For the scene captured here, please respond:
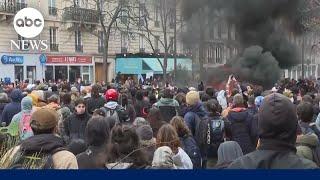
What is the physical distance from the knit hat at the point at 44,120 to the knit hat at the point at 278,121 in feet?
6.36

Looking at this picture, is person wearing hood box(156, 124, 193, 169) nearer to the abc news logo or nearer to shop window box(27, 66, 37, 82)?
the abc news logo

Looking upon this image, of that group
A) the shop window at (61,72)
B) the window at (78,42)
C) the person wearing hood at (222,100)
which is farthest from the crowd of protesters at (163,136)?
the window at (78,42)

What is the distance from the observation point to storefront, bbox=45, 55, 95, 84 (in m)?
38.4

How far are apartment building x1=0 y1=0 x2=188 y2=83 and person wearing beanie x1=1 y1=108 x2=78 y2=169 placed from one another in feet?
97.9

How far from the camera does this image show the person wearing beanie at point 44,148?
4066mm

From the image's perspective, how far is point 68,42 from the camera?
134 ft

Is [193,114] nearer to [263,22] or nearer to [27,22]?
[27,22]

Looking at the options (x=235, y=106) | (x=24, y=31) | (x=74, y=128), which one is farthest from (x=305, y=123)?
(x=24, y=31)

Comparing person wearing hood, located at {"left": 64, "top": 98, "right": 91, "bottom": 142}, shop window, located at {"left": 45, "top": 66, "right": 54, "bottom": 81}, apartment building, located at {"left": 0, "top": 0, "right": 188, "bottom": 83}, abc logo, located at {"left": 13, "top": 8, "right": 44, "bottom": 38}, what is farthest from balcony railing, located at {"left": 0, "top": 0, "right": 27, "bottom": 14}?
person wearing hood, located at {"left": 64, "top": 98, "right": 91, "bottom": 142}

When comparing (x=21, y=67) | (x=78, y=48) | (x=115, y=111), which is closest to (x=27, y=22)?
(x=21, y=67)

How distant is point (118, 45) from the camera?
1831 inches

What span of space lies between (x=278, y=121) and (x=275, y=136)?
3.4 inches

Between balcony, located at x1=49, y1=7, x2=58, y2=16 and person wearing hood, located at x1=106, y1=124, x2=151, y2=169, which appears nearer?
person wearing hood, located at x1=106, y1=124, x2=151, y2=169

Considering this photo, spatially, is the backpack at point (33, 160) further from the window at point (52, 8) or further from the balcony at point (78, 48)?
the balcony at point (78, 48)
